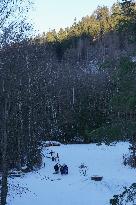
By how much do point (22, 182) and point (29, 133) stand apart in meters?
3.98

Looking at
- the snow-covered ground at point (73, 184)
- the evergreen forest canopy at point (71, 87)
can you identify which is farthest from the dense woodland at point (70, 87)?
the snow-covered ground at point (73, 184)

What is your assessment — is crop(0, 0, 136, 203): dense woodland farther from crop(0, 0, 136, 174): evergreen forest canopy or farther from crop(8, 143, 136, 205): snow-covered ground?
crop(8, 143, 136, 205): snow-covered ground

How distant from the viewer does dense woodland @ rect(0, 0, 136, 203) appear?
373 inches

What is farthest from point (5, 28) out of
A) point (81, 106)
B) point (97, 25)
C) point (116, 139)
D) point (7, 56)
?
point (97, 25)

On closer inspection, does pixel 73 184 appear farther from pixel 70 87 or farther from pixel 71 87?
pixel 71 87

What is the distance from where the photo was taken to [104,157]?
3484 cm

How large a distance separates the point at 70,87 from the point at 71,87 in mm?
201

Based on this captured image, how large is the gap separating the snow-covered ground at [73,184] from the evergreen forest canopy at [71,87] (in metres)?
1.74

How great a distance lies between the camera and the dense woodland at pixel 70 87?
31.1 feet

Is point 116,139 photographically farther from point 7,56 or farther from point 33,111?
point 33,111

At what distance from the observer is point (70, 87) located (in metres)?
56.9

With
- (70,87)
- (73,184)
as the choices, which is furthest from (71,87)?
(73,184)

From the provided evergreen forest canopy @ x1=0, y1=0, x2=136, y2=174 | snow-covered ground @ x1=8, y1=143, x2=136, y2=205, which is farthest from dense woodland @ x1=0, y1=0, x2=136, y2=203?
snow-covered ground @ x1=8, y1=143, x2=136, y2=205

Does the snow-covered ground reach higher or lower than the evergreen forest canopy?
lower
